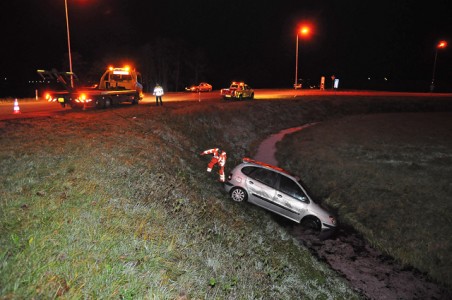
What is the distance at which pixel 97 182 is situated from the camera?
23.8 feet

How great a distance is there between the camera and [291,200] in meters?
10.6

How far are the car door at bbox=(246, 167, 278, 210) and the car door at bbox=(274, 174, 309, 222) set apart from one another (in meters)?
0.21

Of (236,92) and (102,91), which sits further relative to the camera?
(236,92)

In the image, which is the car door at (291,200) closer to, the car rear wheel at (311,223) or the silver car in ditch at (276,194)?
the silver car in ditch at (276,194)

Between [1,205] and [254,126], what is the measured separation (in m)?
20.9

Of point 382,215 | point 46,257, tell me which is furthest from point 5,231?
point 382,215

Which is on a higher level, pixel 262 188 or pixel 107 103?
pixel 107 103

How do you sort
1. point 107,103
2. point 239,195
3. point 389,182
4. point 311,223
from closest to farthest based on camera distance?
point 311,223
point 239,195
point 389,182
point 107,103

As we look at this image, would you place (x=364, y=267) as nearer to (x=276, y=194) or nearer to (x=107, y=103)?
(x=276, y=194)

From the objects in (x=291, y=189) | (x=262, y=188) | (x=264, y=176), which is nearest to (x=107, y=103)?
(x=264, y=176)

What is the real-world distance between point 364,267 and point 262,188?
374 cm

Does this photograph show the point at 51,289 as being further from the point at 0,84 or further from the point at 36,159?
the point at 0,84

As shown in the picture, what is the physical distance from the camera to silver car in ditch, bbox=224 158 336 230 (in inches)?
413

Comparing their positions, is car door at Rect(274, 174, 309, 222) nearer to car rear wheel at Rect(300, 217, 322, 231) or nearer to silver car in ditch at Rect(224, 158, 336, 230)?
silver car in ditch at Rect(224, 158, 336, 230)
